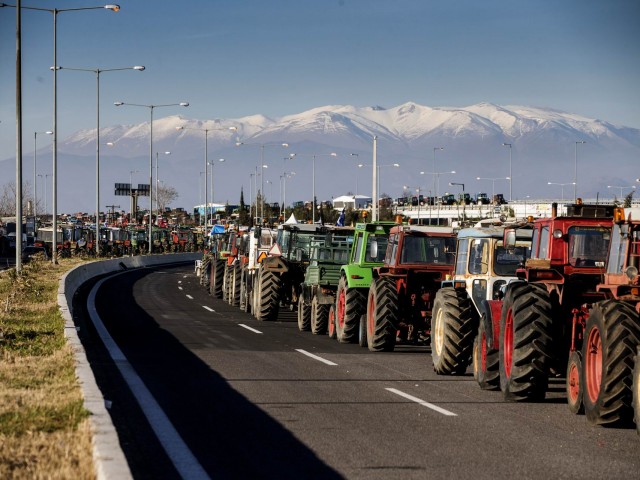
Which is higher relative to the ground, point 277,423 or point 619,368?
point 619,368

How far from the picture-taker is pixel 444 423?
12.7 metres

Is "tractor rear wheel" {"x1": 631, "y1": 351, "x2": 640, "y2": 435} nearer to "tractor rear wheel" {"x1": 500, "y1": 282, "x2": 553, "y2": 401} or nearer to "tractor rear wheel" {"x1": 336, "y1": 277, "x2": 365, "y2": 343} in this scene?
"tractor rear wheel" {"x1": 500, "y1": 282, "x2": 553, "y2": 401}

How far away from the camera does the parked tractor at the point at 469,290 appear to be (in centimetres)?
1755

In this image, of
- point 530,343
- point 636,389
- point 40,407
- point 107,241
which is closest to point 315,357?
point 530,343

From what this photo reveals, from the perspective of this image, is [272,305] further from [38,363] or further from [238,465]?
[238,465]

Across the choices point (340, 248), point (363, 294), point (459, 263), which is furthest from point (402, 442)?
point (340, 248)

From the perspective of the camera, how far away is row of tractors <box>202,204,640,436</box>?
39.6 feet

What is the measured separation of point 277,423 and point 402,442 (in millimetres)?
1639

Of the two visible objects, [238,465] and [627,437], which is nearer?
[238,465]

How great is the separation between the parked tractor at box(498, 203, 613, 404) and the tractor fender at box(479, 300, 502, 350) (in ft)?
0.24

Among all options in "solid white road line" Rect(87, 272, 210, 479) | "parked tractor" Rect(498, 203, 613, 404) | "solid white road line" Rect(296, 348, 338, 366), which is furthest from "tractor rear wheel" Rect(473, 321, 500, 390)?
"solid white road line" Rect(87, 272, 210, 479)

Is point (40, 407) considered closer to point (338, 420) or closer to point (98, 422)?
point (98, 422)

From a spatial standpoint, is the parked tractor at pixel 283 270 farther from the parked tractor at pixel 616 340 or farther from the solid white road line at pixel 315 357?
the parked tractor at pixel 616 340

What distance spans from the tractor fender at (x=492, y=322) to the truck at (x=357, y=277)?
732 cm
